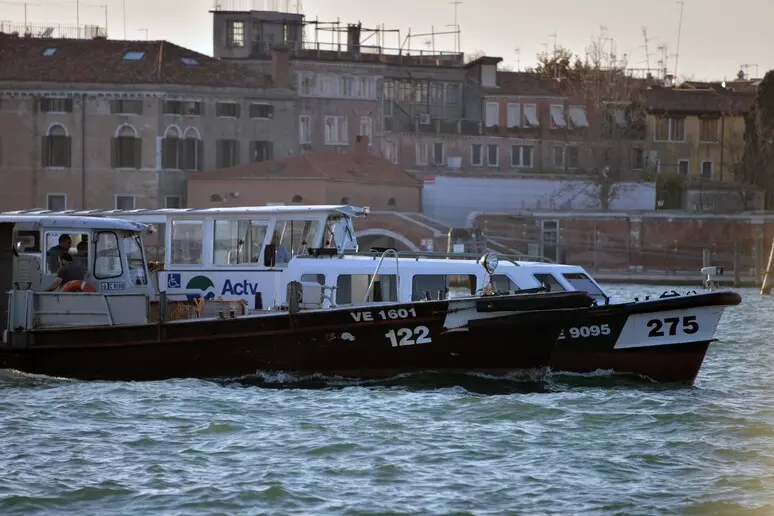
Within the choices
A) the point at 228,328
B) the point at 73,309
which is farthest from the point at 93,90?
the point at 228,328

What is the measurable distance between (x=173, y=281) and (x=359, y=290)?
271 centimetres

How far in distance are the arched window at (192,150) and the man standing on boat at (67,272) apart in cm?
4234

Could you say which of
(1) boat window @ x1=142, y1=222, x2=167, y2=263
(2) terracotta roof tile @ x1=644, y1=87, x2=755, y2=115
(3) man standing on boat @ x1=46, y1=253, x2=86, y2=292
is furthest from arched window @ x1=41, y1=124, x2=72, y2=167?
(3) man standing on boat @ x1=46, y1=253, x2=86, y2=292

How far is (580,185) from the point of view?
72.4m

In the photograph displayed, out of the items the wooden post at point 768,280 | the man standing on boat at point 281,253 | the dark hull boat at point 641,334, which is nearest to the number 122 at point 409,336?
the dark hull boat at point 641,334

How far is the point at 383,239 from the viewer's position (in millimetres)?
64125

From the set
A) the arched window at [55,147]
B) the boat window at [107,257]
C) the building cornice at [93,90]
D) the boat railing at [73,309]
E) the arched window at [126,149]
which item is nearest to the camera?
the boat railing at [73,309]

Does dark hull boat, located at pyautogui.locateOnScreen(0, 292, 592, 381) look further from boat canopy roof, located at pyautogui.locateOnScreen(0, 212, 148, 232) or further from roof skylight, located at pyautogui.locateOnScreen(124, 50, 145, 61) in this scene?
roof skylight, located at pyautogui.locateOnScreen(124, 50, 145, 61)

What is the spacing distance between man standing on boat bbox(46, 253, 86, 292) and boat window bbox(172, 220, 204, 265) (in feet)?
6.42

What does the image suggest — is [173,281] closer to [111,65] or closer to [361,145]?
[111,65]

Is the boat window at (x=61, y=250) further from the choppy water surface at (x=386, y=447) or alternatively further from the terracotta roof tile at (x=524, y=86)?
the terracotta roof tile at (x=524, y=86)

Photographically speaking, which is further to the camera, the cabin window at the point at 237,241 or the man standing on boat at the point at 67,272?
the cabin window at the point at 237,241

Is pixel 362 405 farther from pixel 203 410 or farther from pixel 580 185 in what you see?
pixel 580 185

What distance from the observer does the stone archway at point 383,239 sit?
6144 centimetres
